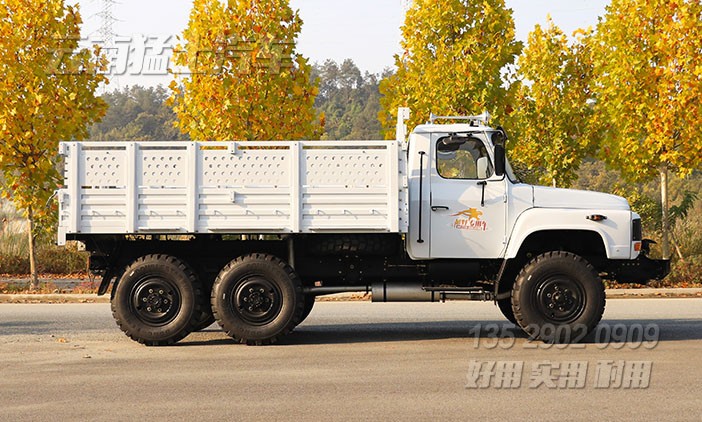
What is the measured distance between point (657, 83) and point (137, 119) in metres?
76.6

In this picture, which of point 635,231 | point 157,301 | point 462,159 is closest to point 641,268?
point 635,231

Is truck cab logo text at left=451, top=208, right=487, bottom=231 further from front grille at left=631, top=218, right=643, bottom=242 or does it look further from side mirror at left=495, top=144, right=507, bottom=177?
front grille at left=631, top=218, right=643, bottom=242

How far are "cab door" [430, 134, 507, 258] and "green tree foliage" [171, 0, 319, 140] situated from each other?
9.85 meters

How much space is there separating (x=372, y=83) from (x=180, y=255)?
10710cm

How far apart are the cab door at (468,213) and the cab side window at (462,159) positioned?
1 centimetres

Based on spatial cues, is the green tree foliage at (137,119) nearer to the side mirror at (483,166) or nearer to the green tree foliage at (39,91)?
the green tree foliage at (39,91)

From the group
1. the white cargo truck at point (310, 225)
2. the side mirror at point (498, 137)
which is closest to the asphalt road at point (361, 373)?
the white cargo truck at point (310, 225)

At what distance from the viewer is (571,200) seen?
40.6 feet

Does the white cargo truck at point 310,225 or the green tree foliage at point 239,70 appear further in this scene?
the green tree foliage at point 239,70

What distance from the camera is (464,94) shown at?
23.1m

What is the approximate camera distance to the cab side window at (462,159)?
491 inches

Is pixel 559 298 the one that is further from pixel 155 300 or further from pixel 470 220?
pixel 155 300

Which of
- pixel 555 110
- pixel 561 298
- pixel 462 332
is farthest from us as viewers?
pixel 555 110

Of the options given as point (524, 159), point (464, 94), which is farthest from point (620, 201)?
point (524, 159)
